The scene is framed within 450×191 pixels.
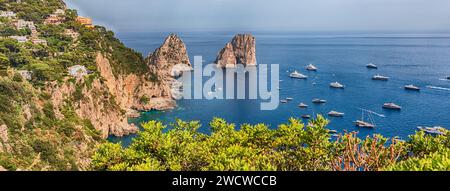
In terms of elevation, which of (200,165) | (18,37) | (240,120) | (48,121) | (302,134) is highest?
(18,37)

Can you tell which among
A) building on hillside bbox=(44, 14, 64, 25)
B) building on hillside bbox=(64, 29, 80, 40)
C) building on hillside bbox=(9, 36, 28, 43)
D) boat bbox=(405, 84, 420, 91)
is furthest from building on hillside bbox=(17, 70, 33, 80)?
boat bbox=(405, 84, 420, 91)

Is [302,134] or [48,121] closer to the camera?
[302,134]

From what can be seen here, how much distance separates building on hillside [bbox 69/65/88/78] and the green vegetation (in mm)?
35668

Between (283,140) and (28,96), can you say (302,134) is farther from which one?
(28,96)

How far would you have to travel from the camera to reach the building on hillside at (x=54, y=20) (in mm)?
62188

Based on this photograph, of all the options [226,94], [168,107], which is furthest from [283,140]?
[226,94]

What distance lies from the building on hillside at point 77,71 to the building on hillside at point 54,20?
15.0 metres

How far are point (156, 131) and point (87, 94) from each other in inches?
1481

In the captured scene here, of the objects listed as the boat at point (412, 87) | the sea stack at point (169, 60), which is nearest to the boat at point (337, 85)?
the boat at point (412, 87)

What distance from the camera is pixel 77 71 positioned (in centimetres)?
5053

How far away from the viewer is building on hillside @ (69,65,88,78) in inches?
1957

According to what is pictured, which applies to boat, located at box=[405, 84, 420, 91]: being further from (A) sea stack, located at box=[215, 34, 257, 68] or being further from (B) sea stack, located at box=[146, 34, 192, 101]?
(B) sea stack, located at box=[146, 34, 192, 101]

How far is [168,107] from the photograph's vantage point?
238ft

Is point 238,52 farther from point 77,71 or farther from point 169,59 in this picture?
point 77,71
